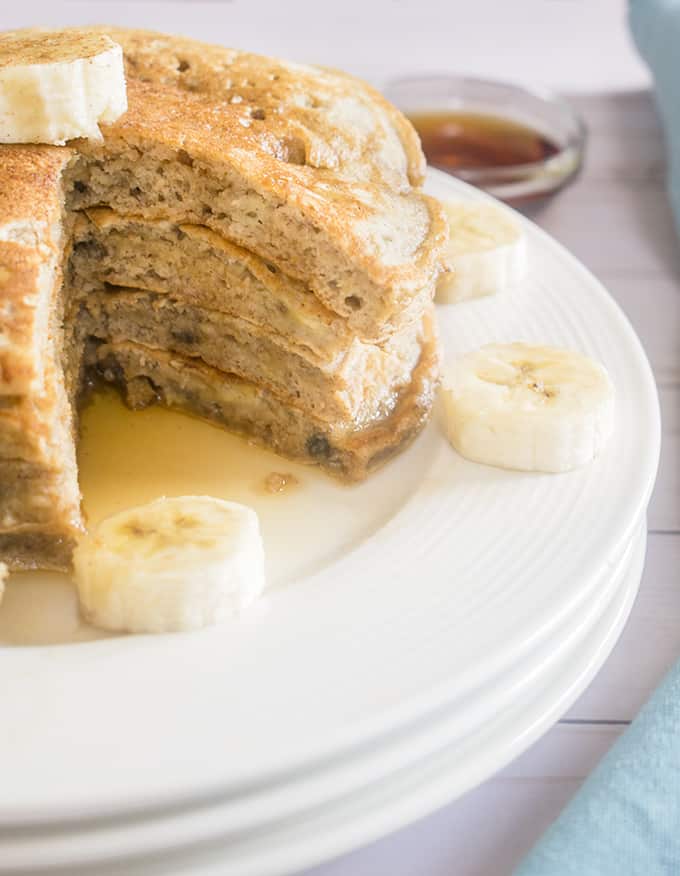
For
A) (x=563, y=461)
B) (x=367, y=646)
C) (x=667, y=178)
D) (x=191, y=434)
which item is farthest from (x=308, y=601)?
(x=667, y=178)

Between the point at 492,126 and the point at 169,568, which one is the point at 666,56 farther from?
the point at 169,568

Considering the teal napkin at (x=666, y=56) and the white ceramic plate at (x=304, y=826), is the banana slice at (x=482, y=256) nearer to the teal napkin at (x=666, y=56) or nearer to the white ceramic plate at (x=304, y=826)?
the teal napkin at (x=666, y=56)

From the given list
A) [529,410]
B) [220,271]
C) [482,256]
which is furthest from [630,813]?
[482,256]

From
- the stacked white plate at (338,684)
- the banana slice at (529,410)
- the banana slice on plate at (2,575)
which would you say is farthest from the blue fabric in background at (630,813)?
the banana slice on plate at (2,575)

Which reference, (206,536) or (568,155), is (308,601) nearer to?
(206,536)

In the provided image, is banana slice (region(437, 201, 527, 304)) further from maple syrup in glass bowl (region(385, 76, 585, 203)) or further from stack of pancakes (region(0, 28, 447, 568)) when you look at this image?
maple syrup in glass bowl (region(385, 76, 585, 203))
